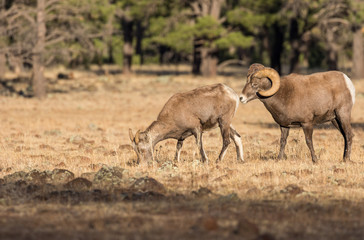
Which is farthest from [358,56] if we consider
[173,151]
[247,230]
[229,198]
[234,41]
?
[247,230]

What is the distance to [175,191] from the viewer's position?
10.1 metres

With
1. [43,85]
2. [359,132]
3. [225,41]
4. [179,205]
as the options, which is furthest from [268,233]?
[225,41]

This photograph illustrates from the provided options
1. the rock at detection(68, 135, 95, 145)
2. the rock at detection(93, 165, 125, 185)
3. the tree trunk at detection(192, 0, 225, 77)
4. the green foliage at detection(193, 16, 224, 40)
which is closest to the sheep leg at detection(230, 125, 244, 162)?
the rock at detection(93, 165, 125, 185)

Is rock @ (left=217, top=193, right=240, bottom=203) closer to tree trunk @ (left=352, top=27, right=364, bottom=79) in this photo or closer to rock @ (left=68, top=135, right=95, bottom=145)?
rock @ (left=68, top=135, right=95, bottom=145)

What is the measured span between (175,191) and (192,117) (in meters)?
3.17

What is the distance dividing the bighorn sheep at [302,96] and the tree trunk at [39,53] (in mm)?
19364

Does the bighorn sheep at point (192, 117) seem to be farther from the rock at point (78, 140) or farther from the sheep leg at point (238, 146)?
the rock at point (78, 140)

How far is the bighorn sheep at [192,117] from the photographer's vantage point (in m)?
13.0

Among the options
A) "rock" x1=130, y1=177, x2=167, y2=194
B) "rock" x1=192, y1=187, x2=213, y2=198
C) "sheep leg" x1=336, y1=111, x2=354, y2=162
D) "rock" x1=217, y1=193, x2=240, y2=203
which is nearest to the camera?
"rock" x1=217, y1=193, x2=240, y2=203

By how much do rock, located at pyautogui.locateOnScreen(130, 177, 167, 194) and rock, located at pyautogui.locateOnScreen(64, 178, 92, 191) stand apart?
0.71 m

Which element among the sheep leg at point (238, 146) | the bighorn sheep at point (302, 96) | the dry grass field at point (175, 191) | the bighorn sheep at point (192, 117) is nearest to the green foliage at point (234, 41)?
the dry grass field at point (175, 191)

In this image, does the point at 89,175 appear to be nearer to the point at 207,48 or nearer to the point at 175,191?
the point at 175,191

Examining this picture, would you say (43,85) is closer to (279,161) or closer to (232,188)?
(279,161)

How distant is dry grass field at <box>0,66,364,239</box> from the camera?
7.52 metres
